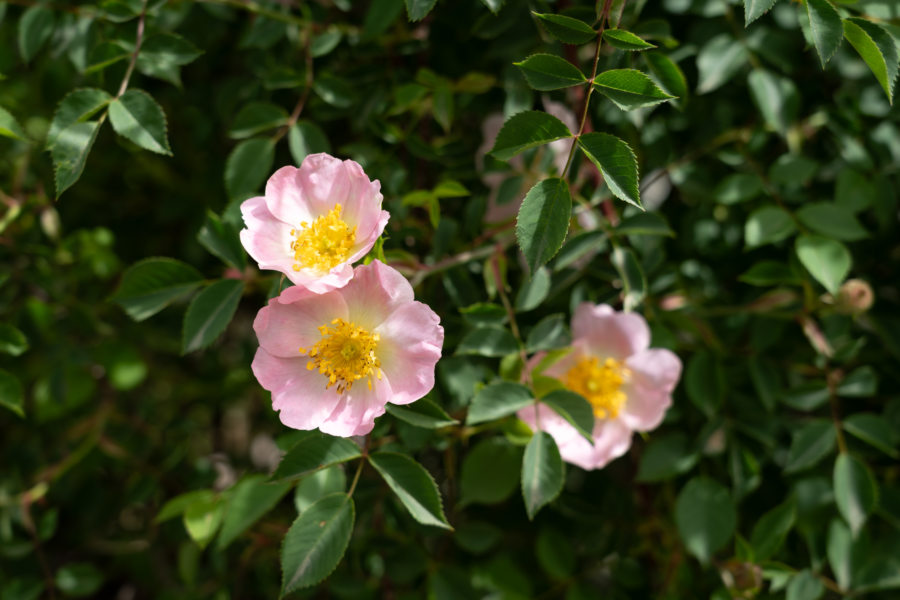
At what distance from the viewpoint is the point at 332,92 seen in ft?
4.08

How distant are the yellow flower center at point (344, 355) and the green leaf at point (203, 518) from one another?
431 millimetres

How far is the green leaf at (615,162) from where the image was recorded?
0.88 metres

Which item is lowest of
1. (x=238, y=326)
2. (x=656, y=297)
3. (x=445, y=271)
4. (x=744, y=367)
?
(x=238, y=326)

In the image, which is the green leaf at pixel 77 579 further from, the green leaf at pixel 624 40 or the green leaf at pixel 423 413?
the green leaf at pixel 624 40

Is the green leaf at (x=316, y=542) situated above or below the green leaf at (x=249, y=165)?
below

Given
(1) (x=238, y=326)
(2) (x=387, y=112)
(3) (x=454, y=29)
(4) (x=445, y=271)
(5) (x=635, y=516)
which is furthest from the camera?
(1) (x=238, y=326)

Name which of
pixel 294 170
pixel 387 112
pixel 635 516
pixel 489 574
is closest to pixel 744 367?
pixel 635 516

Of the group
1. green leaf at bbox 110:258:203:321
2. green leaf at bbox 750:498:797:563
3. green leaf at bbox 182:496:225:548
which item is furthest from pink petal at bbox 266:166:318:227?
green leaf at bbox 750:498:797:563

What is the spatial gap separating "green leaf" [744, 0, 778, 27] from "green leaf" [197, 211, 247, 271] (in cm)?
78

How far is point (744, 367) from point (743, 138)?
1.47ft

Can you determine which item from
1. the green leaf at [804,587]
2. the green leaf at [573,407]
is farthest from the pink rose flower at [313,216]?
the green leaf at [804,587]

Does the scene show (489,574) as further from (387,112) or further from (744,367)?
(387,112)

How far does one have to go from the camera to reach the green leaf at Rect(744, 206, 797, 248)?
1246mm

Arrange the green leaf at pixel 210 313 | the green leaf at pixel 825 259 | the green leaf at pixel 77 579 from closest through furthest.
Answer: the green leaf at pixel 210 313 → the green leaf at pixel 825 259 → the green leaf at pixel 77 579
